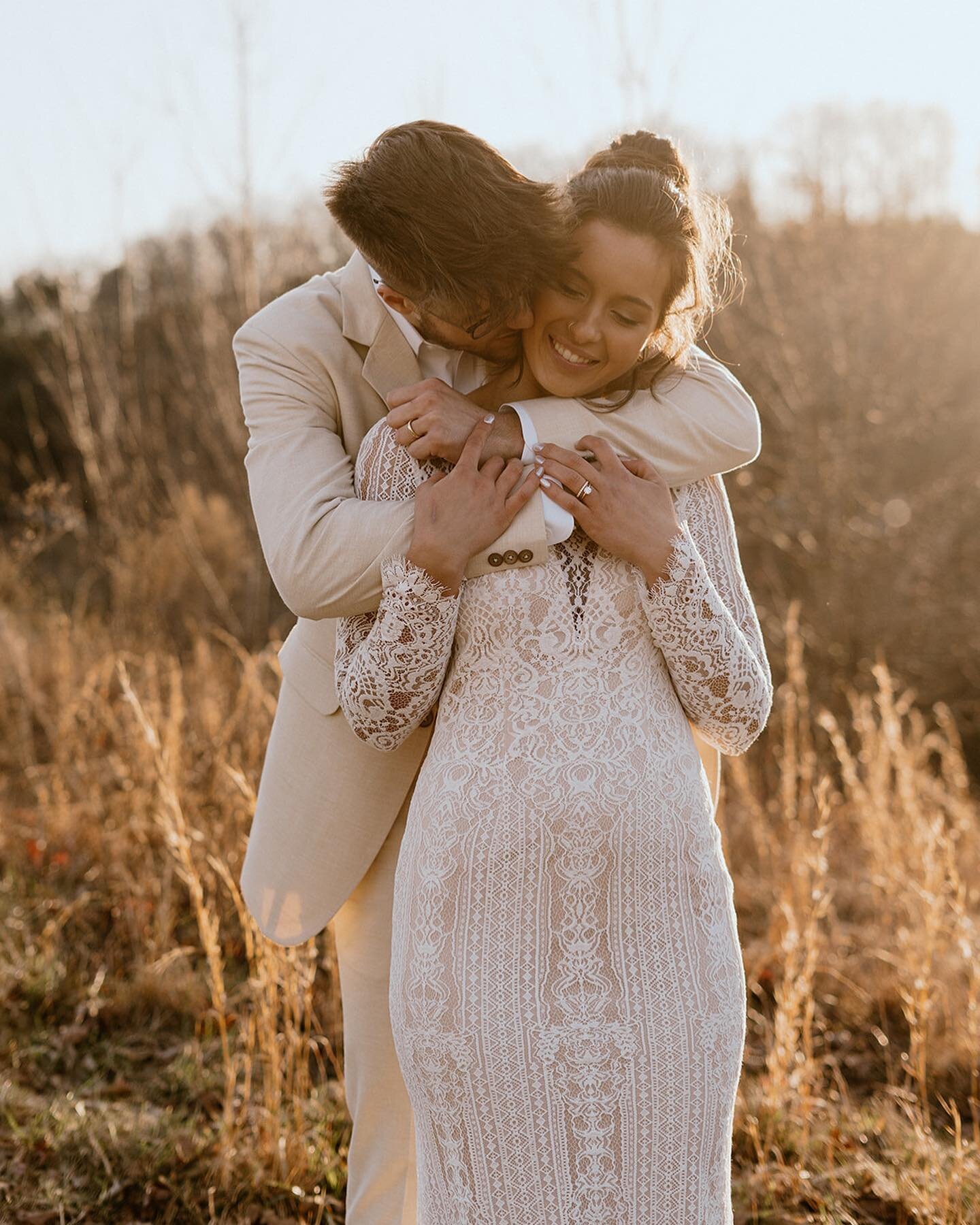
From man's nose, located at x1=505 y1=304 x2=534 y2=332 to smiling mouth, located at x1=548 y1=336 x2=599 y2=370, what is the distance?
5 centimetres

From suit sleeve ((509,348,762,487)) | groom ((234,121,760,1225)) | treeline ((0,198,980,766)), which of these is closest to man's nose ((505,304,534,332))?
groom ((234,121,760,1225))

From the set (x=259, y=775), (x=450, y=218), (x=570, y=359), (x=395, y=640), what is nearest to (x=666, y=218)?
(x=570, y=359)

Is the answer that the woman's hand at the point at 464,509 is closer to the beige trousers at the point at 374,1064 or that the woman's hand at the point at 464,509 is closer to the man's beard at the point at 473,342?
the man's beard at the point at 473,342

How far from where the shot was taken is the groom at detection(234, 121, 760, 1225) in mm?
1550

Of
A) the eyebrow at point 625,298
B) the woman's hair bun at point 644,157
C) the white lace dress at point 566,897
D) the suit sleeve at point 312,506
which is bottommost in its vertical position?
the white lace dress at point 566,897

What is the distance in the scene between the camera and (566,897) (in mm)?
1519

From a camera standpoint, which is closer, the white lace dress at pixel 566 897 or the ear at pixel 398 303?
the white lace dress at pixel 566 897

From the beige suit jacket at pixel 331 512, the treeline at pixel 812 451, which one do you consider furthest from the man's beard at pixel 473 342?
the treeline at pixel 812 451

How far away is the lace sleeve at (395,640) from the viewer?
1517mm

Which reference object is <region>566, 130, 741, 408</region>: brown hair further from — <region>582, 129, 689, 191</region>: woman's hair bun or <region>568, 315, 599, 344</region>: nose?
<region>568, 315, 599, 344</region>: nose

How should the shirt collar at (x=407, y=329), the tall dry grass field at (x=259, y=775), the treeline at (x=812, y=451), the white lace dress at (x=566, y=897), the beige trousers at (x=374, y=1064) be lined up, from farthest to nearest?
the treeline at (x=812, y=451), the tall dry grass field at (x=259, y=775), the beige trousers at (x=374, y=1064), the shirt collar at (x=407, y=329), the white lace dress at (x=566, y=897)

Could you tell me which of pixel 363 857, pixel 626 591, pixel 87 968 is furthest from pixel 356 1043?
pixel 87 968

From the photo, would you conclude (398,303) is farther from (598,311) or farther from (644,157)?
(644,157)

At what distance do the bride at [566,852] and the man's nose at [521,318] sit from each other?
0.06 meters
